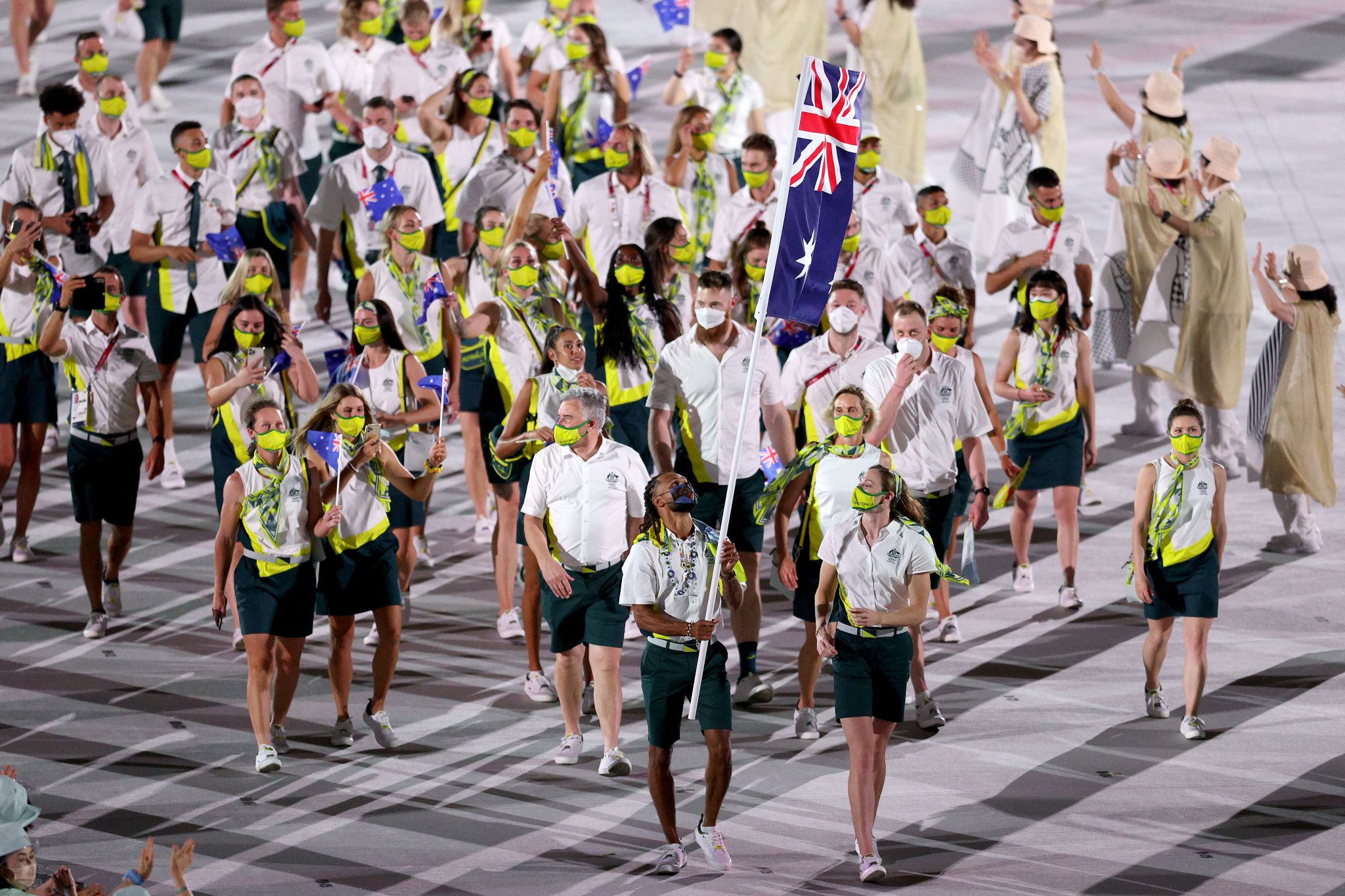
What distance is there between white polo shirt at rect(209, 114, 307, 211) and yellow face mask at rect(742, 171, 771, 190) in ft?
10.5

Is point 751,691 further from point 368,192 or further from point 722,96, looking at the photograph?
point 722,96

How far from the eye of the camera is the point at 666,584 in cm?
902

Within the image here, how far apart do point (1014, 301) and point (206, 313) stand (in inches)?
258

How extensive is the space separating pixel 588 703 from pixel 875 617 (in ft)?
7.48

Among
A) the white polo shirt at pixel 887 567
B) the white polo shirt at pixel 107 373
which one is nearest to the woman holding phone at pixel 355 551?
the white polo shirt at pixel 107 373

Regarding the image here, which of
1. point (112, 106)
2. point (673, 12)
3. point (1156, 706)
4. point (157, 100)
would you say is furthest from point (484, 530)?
point (157, 100)

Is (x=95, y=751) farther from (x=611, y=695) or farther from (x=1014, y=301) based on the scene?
(x=1014, y=301)

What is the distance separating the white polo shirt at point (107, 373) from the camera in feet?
37.4

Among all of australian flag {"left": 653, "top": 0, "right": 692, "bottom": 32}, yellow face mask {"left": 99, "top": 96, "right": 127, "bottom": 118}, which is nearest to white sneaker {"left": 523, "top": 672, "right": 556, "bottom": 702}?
yellow face mask {"left": 99, "top": 96, "right": 127, "bottom": 118}

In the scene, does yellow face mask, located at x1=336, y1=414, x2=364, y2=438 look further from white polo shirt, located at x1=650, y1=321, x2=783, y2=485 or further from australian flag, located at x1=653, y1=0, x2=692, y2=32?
australian flag, located at x1=653, y1=0, x2=692, y2=32

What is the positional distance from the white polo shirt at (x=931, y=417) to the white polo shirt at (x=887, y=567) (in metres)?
1.73

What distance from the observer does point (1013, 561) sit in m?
12.6

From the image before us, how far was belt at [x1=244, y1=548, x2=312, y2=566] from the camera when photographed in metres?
9.84

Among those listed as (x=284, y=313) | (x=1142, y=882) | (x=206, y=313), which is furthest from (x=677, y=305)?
(x=1142, y=882)
